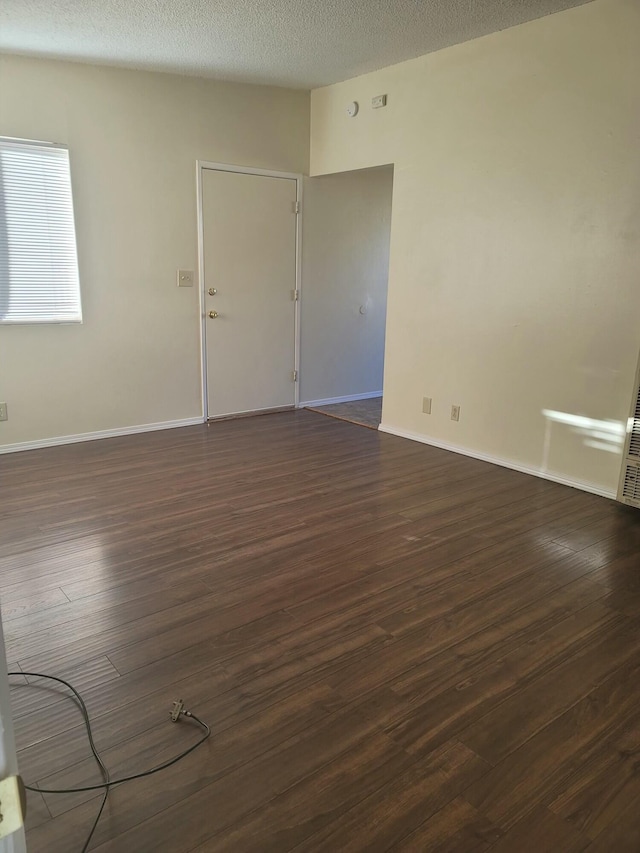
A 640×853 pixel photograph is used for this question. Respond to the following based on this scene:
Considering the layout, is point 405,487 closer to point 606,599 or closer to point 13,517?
point 606,599

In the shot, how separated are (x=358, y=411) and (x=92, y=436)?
248 centimetres

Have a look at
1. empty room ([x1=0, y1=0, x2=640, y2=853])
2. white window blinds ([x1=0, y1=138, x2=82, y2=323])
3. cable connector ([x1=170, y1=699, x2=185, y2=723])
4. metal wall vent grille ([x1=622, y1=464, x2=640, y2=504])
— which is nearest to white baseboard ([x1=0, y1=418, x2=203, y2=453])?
empty room ([x1=0, y1=0, x2=640, y2=853])

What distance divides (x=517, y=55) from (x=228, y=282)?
108 inches

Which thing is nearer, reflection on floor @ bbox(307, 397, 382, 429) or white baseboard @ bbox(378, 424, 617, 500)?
white baseboard @ bbox(378, 424, 617, 500)

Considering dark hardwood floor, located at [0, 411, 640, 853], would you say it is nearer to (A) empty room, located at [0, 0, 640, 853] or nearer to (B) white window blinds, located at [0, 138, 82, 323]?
(A) empty room, located at [0, 0, 640, 853]

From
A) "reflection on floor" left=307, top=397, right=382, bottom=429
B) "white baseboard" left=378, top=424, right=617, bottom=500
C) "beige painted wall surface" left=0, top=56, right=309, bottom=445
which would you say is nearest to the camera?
"white baseboard" left=378, top=424, right=617, bottom=500

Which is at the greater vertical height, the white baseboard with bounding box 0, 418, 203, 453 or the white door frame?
the white door frame

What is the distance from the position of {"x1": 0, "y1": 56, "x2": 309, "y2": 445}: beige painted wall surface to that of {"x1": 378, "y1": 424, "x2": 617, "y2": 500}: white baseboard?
1838 mm

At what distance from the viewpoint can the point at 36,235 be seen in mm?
4250

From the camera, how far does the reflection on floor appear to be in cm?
549

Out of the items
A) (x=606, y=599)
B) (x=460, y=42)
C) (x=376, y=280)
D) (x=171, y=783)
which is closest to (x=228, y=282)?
(x=376, y=280)

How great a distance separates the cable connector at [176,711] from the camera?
5.98 ft

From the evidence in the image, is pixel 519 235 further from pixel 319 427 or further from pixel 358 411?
pixel 358 411

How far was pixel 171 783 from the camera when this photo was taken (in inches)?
63.0
